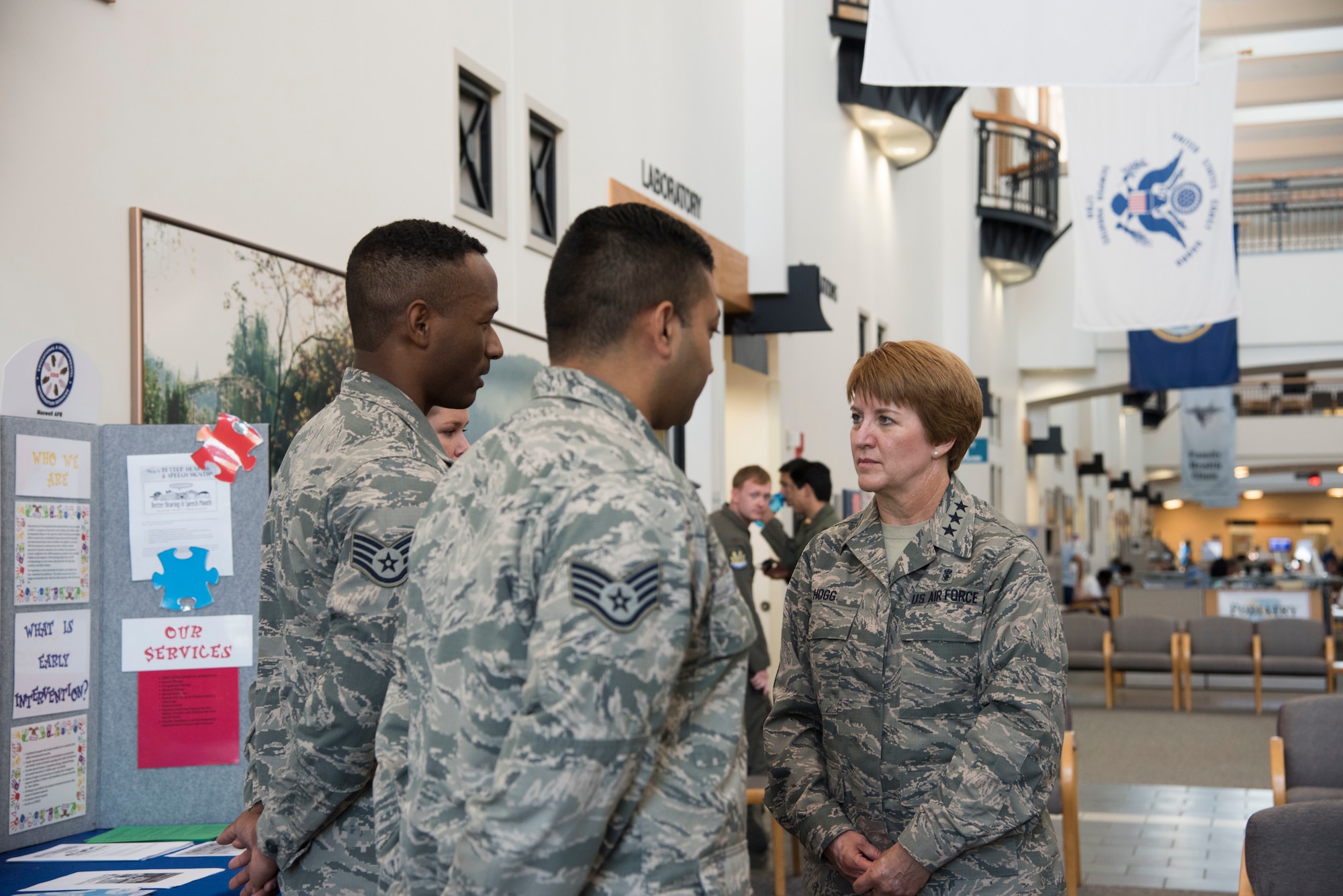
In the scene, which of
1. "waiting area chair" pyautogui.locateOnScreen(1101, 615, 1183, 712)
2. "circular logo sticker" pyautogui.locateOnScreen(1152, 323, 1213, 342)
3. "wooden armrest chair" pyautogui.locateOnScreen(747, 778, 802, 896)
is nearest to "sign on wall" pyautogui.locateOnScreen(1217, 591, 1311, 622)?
"waiting area chair" pyautogui.locateOnScreen(1101, 615, 1183, 712)

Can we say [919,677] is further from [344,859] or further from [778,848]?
[778,848]

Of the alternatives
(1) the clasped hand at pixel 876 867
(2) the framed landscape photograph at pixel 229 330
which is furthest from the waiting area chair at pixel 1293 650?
(1) the clasped hand at pixel 876 867

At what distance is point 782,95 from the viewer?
899cm

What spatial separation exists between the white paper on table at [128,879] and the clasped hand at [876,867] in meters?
1.24

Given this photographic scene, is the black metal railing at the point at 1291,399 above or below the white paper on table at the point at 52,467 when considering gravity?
above

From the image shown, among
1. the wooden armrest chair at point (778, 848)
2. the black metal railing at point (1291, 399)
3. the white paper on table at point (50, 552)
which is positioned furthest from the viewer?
the black metal railing at point (1291, 399)

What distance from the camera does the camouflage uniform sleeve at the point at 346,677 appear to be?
1.86 m

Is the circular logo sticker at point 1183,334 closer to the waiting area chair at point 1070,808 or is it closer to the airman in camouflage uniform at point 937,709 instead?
the waiting area chair at point 1070,808

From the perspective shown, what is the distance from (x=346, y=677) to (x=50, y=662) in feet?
4.08

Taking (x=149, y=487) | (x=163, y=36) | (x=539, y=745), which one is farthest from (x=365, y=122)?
(x=539, y=745)

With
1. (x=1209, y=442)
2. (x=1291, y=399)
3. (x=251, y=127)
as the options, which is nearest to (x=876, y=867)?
(x=251, y=127)

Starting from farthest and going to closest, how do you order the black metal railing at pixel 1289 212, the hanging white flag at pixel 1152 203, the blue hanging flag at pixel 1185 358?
the black metal railing at pixel 1289 212, the blue hanging flag at pixel 1185 358, the hanging white flag at pixel 1152 203

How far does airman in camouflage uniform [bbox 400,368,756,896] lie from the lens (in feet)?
4.21

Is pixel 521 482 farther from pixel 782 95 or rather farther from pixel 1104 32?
pixel 782 95
